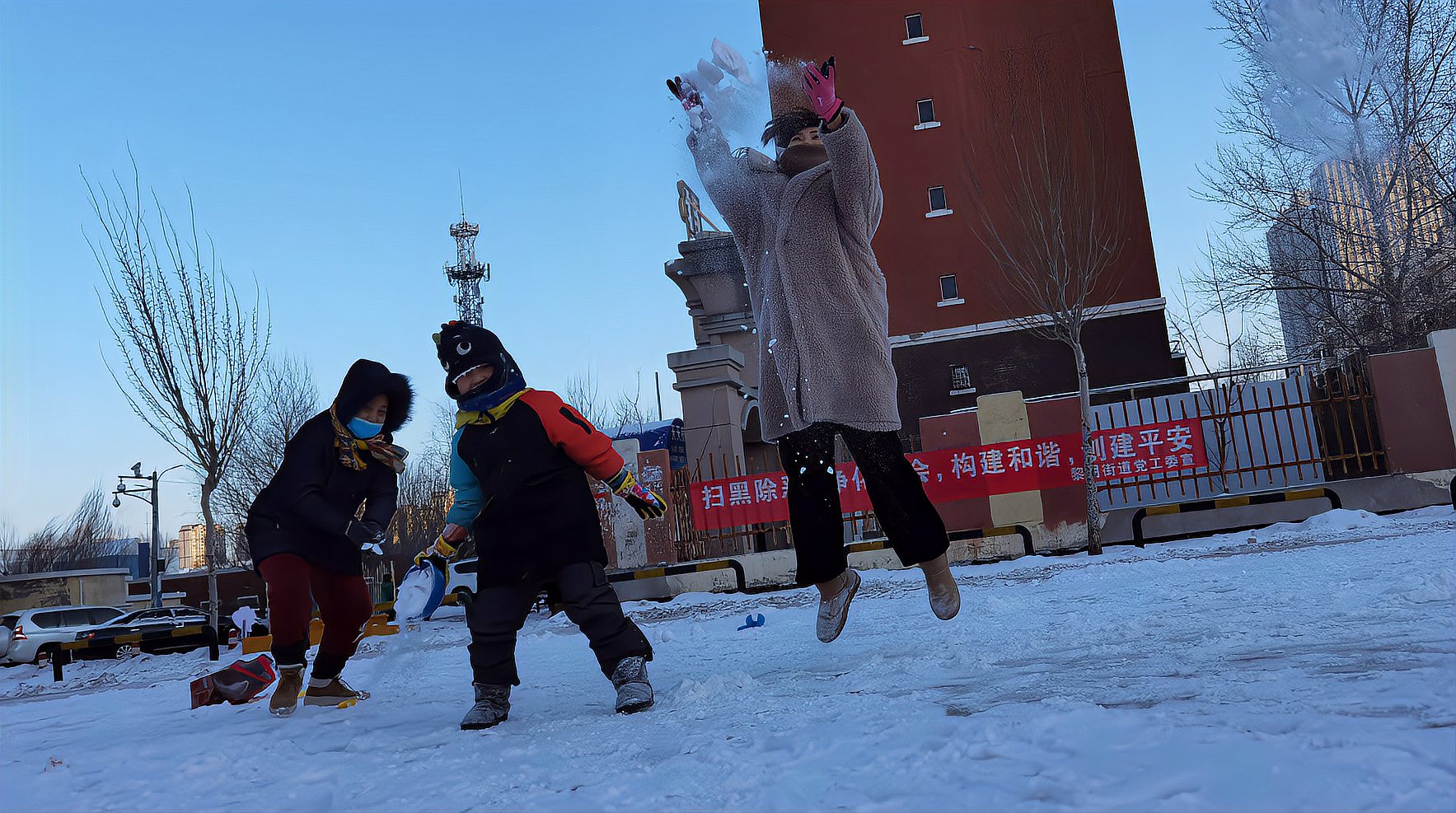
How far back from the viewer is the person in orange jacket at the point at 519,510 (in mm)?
3199

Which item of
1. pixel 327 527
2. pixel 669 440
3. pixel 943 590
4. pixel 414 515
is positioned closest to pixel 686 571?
pixel 327 527

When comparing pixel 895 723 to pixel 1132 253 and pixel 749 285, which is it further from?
pixel 1132 253

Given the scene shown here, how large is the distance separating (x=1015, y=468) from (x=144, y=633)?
11.0m

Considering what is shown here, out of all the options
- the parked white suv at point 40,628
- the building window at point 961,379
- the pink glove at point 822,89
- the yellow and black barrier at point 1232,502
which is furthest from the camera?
the building window at point 961,379

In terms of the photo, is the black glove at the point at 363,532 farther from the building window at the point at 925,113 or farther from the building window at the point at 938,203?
the building window at the point at 925,113

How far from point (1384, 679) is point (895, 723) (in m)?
1.03

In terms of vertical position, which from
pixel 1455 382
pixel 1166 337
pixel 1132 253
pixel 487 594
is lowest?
pixel 487 594

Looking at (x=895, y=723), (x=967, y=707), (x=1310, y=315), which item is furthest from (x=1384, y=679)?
(x=1310, y=315)

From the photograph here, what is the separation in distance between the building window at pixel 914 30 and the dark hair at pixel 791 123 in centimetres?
1981

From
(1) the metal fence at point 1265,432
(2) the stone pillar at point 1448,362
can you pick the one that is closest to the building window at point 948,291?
(1) the metal fence at point 1265,432

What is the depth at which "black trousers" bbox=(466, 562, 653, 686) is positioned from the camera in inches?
125

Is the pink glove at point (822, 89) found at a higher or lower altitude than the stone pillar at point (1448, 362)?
higher

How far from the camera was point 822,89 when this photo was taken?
3.38 meters

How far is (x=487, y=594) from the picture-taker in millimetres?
3297
